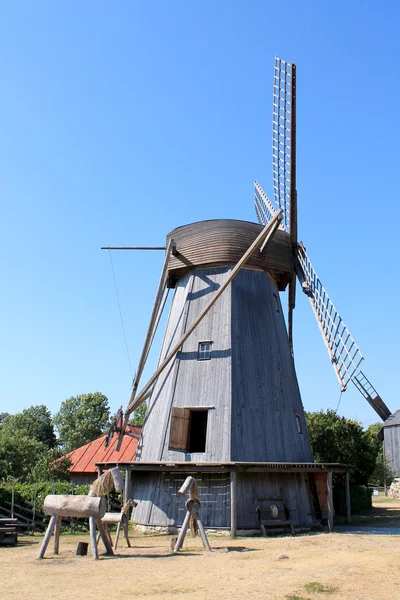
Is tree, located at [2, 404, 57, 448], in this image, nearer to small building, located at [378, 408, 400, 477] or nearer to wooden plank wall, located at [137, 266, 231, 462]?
small building, located at [378, 408, 400, 477]

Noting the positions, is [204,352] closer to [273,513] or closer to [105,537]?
[273,513]

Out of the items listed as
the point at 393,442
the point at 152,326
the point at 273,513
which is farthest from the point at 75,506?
the point at 393,442

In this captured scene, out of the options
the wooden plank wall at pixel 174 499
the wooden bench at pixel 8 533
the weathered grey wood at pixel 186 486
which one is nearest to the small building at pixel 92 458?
the wooden plank wall at pixel 174 499

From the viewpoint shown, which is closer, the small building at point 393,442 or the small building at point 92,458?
the small building at point 92,458

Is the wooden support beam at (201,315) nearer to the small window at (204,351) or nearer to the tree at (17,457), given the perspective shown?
the small window at (204,351)

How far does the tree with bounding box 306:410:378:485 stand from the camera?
1039 inches

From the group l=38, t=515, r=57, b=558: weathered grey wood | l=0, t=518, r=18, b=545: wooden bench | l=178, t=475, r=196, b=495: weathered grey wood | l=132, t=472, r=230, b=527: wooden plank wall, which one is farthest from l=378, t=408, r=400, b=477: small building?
l=38, t=515, r=57, b=558: weathered grey wood

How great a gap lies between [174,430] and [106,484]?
5.00 metres

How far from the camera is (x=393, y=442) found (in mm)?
38875

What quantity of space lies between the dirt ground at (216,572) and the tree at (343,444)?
1284cm

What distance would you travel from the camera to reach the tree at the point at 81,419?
53688 millimetres

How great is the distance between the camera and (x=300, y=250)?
20516 mm

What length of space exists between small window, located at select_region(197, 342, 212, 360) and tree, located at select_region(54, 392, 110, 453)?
1529 inches

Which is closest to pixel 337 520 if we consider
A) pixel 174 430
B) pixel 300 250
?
pixel 174 430
